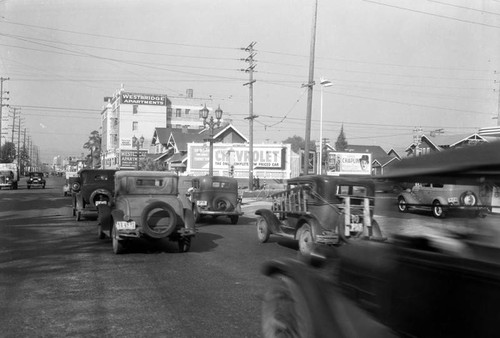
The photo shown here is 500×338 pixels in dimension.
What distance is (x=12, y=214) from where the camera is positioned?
66.0 feet

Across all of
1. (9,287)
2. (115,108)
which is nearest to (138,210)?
(9,287)

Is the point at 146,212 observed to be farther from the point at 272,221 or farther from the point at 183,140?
the point at 183,140

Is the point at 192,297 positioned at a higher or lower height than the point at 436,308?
lower

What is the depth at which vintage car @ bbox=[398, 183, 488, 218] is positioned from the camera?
3.00 metres

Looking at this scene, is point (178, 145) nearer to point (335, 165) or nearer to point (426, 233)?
point (335, 165)

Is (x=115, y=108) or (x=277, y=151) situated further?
(x=115, y=108)

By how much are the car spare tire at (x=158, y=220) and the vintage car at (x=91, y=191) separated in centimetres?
738

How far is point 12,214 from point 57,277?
13.4 m

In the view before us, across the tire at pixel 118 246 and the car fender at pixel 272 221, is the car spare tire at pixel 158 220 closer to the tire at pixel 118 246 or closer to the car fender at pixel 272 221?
the tire at pixel 118 246

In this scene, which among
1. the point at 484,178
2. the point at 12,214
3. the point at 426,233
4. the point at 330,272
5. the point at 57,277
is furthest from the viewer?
the point at 12,214

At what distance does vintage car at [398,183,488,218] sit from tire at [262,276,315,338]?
3.61 ft

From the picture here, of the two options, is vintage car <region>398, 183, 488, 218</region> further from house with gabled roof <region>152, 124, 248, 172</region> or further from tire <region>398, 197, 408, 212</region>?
house with gabled roof <region>152, 124, 248, 172</region>

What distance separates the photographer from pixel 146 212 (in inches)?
413

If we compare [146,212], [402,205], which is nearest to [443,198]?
[402,205]
